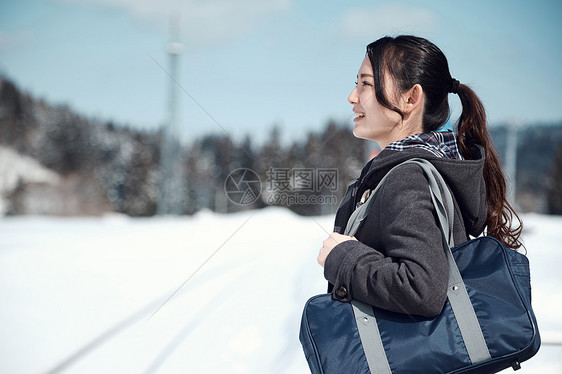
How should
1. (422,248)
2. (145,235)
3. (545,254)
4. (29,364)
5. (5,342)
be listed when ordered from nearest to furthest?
1. (422,248)
2. (29,364)
3. (5,342)
4. (545,254)
5. (145,235)

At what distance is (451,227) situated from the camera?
976mm

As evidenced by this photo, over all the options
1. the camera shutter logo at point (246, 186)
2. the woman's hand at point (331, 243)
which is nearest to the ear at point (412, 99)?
the woman's hand at point (331, 243)

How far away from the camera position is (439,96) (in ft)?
3.74

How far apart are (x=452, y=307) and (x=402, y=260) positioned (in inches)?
5.5

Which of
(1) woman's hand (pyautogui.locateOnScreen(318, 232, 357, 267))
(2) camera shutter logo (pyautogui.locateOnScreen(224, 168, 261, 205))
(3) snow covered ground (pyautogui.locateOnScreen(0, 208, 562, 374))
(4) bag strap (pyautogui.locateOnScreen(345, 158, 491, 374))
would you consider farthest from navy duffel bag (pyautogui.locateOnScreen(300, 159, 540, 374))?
(2) camera shutter logo (pyautogui.locateOnScreen(224, 168, 261, 205))

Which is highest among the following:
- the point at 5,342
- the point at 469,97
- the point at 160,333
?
the point at 469,97

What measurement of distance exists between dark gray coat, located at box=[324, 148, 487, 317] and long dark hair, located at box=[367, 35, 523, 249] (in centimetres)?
17

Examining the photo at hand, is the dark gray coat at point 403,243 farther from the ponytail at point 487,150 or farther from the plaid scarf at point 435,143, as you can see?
the ponytail at point 487,150

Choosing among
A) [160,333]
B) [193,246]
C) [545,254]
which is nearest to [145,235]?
[193,246]

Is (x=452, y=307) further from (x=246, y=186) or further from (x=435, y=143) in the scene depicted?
(x=246, y=186)

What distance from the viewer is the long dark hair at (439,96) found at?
1.09 m

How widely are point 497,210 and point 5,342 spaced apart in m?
3.00

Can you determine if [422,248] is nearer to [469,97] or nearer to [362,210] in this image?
[362,210]

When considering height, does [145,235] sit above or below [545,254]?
below
